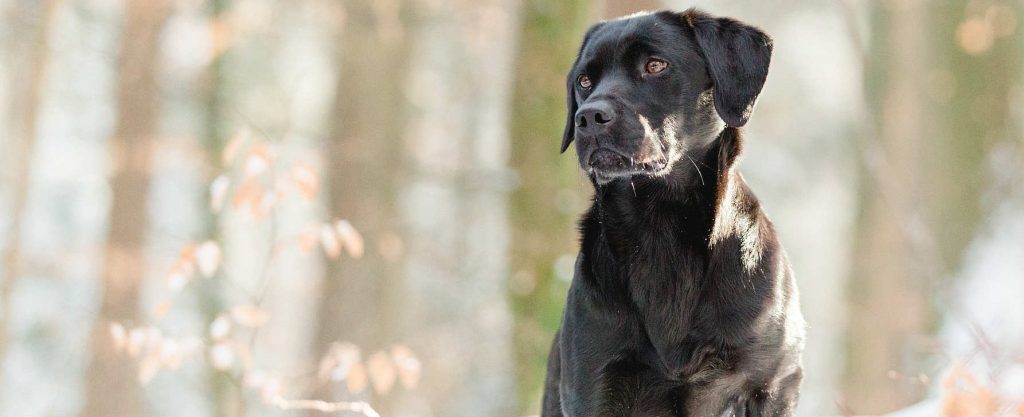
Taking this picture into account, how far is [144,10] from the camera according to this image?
10.7 m

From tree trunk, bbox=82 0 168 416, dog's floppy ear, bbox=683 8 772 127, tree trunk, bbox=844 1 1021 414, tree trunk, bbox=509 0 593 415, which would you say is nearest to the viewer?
dog's floppy ear, bbox=683 8 772 127

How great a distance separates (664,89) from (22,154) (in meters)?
10.8

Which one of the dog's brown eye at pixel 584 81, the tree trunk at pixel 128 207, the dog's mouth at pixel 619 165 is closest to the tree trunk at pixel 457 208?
the tree trunk at pixel 128 207

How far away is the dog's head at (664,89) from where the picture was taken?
334cm

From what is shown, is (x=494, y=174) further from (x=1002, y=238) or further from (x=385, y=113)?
(x=1002, y=238)

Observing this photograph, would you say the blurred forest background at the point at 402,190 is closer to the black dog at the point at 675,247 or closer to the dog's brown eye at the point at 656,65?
the black dog at the point at 675,247

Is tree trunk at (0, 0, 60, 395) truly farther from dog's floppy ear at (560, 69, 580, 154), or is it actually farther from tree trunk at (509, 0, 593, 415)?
dog's floppy ear at (560, 69, 580, 154)

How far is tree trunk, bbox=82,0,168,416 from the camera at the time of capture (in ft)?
32.2

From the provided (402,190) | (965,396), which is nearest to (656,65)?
(965,396)

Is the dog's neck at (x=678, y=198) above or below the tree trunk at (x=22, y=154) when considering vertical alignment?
above

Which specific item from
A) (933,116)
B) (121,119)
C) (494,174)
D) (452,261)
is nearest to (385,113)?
(494,174)

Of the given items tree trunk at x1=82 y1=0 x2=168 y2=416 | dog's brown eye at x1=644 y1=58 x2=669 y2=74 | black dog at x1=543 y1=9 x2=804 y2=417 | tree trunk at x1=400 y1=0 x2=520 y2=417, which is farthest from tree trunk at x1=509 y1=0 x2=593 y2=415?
dog's brown eye at x1=644 y1=58 x2=669 y2=74

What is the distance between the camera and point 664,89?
3504 mm

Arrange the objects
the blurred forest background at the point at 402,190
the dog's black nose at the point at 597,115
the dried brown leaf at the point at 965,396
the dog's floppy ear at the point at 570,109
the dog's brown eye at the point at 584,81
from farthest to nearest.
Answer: the blurred forest background at the point at 402,190 → the dog's floppy ear at the point at 570,109 → the dog's brown eye at the point at 584,81 → the dried brown leaf at the point at 965,396 → the dog's black nose at the point at 597,115
